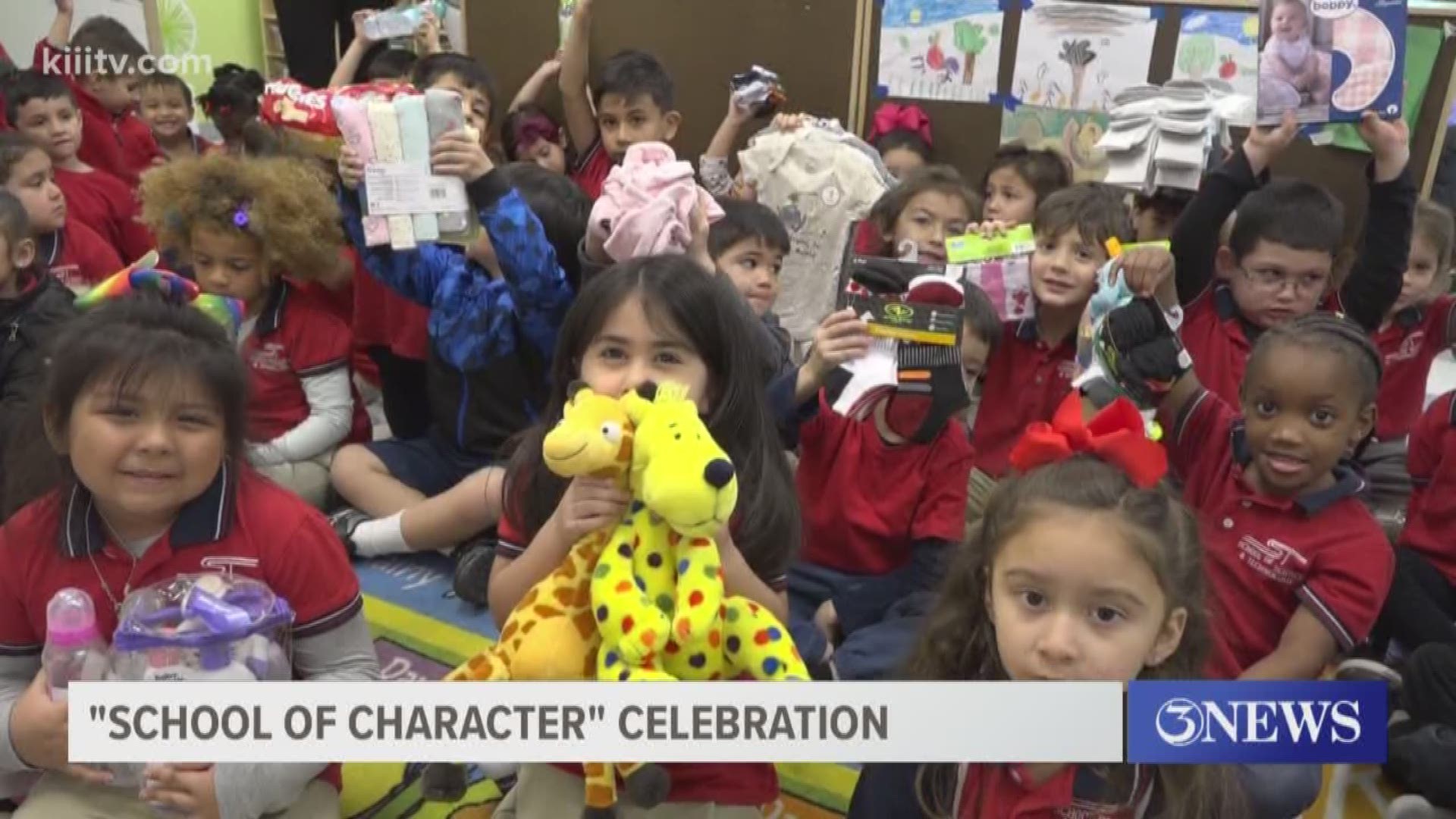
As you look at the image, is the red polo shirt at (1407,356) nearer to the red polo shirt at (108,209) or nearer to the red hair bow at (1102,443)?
the red hair bow at (1102,443)

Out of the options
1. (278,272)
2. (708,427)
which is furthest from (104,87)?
(708,427)

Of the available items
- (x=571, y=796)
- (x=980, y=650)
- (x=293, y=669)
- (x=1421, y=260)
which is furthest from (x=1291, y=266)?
(x=293, y=669)

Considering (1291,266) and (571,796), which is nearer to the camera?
(571,796)

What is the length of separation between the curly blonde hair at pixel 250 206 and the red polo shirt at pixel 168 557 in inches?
37.3

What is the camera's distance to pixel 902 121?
3.05 m

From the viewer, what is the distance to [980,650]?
3.68 ft

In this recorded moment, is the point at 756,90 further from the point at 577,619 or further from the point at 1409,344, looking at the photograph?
the point at 577,619

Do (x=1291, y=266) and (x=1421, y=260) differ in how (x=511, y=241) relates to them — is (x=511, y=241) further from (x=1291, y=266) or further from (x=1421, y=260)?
(x=1421, y=260)

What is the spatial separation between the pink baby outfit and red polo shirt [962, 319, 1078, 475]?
24.3 inches

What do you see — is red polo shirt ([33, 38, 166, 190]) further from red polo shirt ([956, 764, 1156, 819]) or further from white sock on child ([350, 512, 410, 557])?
red polo shirt ([956, 764, 1156, 819])

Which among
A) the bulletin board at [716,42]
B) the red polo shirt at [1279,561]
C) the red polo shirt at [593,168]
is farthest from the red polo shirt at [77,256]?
the red polo shirt at [1279,561]

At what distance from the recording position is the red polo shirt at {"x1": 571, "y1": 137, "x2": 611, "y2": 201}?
2887 millimetres

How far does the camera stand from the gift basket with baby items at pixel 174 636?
1100mm

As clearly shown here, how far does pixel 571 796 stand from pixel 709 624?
307 mm
